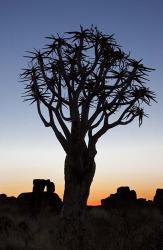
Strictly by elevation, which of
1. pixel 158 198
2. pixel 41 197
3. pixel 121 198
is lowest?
pixel 41 197

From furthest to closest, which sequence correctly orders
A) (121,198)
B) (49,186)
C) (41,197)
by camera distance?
(121,198)
(49,186)
(41,197)

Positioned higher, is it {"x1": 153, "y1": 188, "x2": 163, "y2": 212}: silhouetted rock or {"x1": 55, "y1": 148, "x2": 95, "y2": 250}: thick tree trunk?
{"x1": 153, "y1": 188, "x2": 163, "y2": 212}: silhouetted rock

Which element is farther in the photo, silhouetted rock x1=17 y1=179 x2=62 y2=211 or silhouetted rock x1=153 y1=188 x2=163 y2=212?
silhouetted rock x1=153 y1=188 x2=163 y2=212

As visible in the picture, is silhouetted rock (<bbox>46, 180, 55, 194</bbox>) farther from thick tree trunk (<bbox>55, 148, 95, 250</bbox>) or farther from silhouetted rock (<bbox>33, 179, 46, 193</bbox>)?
thick tree trunk (<bbox>55, 148, 95, 250</bbox>)

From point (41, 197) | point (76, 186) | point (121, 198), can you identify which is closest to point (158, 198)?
point (121, 198)

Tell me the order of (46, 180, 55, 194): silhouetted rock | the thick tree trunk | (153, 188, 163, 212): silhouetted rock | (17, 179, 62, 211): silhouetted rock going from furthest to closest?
(153, 188, 163, 212): silhouetted rock → (46, 180, 55, 194): silhouetted rock → (17, 179, 62, 211): silhouetted rock → the thick tree trunk

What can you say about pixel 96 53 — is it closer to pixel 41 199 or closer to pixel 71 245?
pixel 71 245

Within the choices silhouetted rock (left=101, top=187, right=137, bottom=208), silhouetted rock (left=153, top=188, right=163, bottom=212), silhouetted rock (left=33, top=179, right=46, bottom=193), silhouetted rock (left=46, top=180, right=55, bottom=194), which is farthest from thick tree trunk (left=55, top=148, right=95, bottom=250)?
silhouetted rock (left=153, top=188, right=163, bottom=212)

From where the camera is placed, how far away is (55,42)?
55.5 ft

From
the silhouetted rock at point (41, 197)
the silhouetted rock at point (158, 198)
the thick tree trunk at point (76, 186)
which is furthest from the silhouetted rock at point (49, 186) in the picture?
the thick tree trunk at point (76, 186)

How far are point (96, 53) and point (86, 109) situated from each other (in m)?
1.89

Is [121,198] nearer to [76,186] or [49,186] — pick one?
[49,186]

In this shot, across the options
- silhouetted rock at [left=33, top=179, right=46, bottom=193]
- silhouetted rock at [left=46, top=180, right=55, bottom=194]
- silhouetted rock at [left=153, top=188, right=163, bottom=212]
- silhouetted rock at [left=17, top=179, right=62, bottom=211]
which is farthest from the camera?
silhouetted rock at [left=153, top=188, right=163, bottom=212]

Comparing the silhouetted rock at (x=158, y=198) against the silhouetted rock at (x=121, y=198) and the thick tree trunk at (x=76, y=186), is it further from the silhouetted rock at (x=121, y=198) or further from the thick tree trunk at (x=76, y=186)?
the thick tree trunk at (x=76, y=186)
